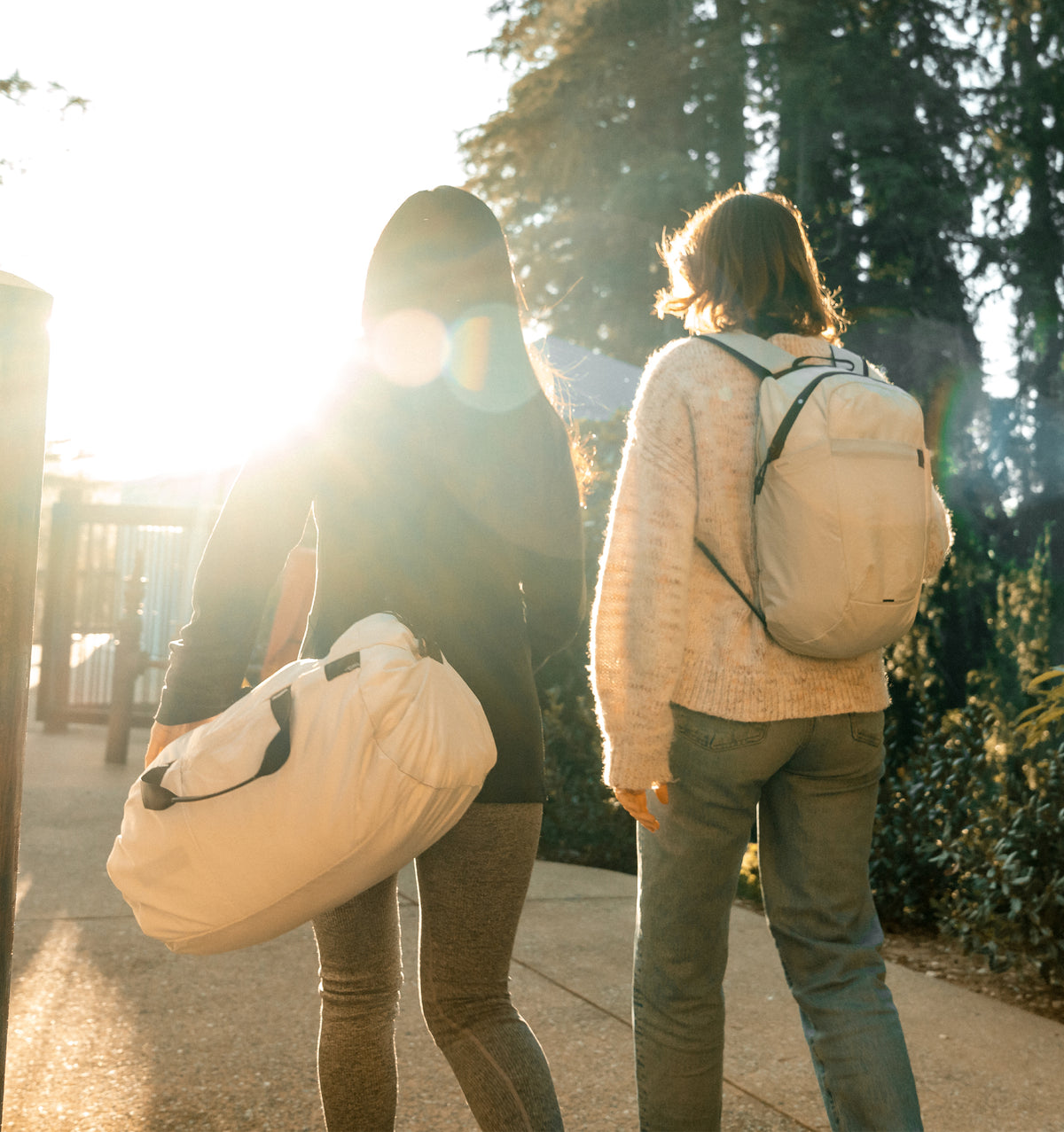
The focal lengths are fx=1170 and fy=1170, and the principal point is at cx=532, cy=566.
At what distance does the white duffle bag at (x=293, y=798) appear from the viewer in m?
1.58

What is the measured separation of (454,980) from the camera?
1.89 m

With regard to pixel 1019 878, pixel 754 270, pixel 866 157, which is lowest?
pixel 1019 878

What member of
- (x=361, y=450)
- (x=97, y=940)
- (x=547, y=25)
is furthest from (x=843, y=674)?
(x=547, y=25)

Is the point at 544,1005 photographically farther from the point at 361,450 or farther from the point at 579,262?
the point at 579,262

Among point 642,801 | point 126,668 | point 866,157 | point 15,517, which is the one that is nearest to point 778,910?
point 642,801

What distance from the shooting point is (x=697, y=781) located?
202cm

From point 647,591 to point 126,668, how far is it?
7.38 meters

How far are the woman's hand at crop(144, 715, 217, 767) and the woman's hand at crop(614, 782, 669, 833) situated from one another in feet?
2.35

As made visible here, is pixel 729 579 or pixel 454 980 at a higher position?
pixel 729 579

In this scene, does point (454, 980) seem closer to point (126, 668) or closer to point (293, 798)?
point (293, 798)

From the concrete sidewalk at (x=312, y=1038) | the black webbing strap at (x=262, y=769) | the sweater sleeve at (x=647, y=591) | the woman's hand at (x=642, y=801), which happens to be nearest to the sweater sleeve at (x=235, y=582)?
the black webbing strap at (x=262, y=769)

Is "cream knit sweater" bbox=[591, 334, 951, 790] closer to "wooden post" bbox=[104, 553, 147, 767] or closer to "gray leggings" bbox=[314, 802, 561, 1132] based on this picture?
"gray leggings" bbox=[314, 802, 561, 1132]

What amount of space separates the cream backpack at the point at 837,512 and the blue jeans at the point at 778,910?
20 cm

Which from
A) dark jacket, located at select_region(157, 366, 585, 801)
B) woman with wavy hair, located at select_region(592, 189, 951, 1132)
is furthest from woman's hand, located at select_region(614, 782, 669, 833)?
dark jacket, located at select_region(157, 366, 585, 801)
